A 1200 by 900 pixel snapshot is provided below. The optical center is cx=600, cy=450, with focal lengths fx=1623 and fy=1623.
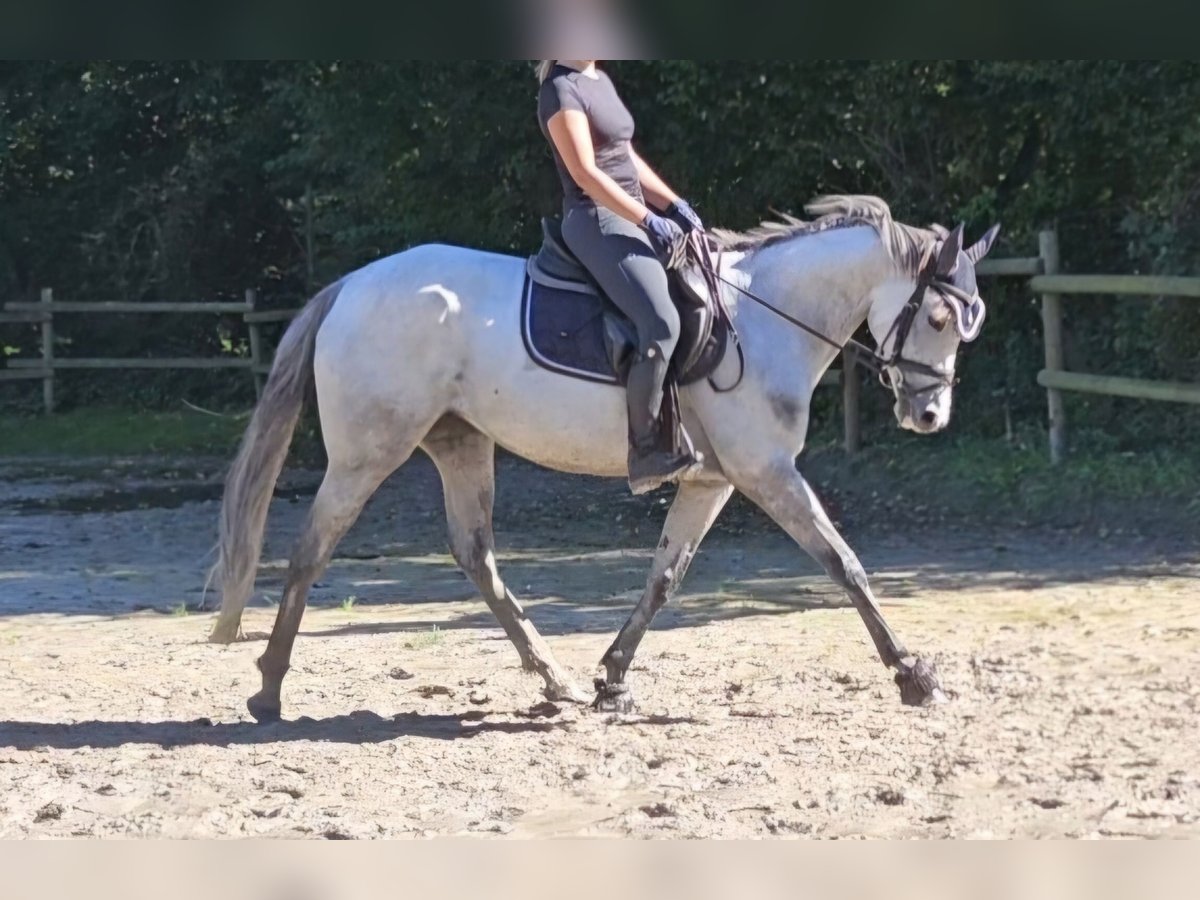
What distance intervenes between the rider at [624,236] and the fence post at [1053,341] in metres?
7.47

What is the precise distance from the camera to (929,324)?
20.1ft

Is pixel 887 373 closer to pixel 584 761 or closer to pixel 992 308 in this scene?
pixel 584 761

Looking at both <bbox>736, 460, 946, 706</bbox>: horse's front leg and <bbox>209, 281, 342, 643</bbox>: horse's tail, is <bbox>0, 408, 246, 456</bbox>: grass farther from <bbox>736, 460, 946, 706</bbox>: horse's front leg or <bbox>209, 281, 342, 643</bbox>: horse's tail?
<bbox>736, 460, 946, 706</bbox>: horse's front leg

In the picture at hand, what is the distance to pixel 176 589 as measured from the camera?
10.0m

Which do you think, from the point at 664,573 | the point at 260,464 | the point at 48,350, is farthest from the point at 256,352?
the point at 664,573

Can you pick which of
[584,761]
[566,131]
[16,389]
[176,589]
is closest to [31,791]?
[584,761]

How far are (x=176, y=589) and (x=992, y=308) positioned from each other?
807cm

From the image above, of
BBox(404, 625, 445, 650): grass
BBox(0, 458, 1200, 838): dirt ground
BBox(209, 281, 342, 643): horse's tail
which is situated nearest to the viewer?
BBox(0, 458, 1200, 838): dirt ground

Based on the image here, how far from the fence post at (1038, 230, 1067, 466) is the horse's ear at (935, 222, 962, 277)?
23.0 feet

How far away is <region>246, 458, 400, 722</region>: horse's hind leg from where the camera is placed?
6.39 meters

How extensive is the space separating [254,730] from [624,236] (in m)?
2.37

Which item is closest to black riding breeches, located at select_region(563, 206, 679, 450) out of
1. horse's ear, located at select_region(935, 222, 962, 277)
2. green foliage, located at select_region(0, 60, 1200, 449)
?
horse's ear, located at select_region(935, 222, 962, 277)

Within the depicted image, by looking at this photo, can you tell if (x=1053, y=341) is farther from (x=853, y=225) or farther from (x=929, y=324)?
(x=929, y=324)

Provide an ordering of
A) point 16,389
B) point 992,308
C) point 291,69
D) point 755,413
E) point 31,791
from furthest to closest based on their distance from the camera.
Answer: point 16,389 → point 291,69 → point 992,308 → point 755,413 → point 31,791
